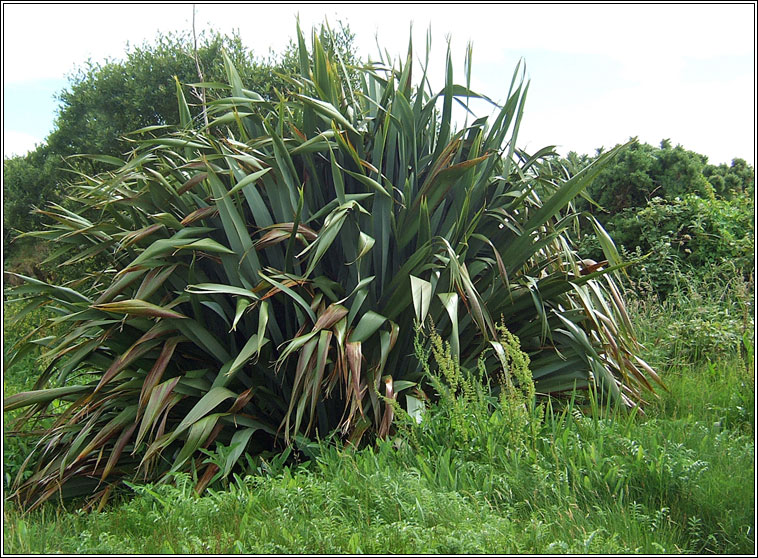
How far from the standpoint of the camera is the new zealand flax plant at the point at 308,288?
3.17m

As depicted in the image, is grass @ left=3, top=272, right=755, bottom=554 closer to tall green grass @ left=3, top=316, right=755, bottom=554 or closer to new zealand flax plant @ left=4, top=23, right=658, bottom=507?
tall green grass @ left=3, top=316, right=755, bottom=554

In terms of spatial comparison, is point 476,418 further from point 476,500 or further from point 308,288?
point 308,288

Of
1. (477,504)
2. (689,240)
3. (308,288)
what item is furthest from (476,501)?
(689,240)

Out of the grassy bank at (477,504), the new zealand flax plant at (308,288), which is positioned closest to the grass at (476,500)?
the grassy bank at (477,504)

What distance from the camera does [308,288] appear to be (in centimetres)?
340

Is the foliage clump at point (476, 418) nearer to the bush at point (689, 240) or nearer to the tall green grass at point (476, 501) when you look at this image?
the tall green grass at point (476, 501)

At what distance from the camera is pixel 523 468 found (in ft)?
8.30

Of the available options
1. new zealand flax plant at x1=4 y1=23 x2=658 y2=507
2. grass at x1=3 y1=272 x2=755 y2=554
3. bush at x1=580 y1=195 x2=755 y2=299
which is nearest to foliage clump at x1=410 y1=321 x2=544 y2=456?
grass at x1=3 y1=272 x2=755 y2=554

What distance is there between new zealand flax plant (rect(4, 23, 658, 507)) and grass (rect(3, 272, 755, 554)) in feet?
1.17

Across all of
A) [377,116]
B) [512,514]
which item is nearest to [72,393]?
[377,116]

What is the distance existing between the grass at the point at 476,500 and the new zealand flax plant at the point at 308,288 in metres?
0.36

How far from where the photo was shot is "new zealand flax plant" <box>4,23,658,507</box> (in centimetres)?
317

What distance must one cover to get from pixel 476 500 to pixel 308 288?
4.83ft

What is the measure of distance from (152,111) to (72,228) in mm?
6208
